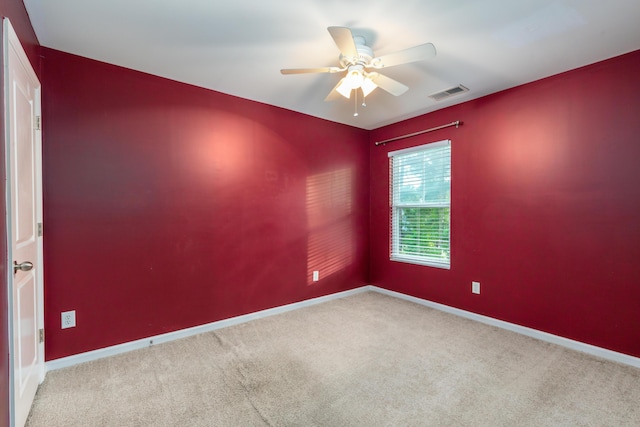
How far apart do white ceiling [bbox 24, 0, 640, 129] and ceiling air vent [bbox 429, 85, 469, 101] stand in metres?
0.10

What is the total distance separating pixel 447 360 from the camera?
236cm

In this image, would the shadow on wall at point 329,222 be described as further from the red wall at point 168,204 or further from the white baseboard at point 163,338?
the white baseboard at point 163,338

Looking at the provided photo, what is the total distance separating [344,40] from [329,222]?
2505mm

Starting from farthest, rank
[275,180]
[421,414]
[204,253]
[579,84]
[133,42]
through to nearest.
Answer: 1. [275,180]
2. [204,253]
3. [579,84]
4. [133,42]
5. [421,414]

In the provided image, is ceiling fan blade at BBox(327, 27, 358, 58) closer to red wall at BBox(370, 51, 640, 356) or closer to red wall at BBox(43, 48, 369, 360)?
red wall at BBox(43, 48, 369, 360)

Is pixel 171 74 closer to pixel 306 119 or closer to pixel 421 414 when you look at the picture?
pixel 306 119

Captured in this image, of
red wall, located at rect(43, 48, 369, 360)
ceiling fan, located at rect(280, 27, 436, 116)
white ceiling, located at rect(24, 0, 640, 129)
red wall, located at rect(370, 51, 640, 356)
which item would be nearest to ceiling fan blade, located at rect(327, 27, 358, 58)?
ceiling fan, located at rect(280, 27, 436, 116)

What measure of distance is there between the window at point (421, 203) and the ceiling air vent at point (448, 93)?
524 mm

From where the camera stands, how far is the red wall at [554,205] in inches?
92.4

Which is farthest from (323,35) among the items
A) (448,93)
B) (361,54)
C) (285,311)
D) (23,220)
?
(285,311)

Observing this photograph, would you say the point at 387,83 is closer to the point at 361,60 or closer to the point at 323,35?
the point at 361,60

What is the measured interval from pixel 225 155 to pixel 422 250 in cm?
264

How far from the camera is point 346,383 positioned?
2.05 m

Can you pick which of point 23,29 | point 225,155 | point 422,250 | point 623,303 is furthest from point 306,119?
point 623,303
